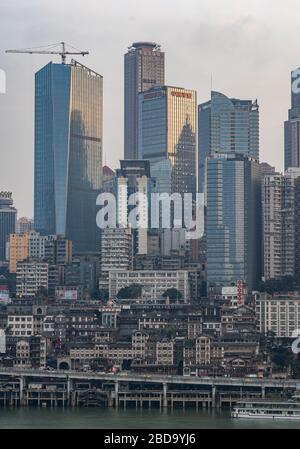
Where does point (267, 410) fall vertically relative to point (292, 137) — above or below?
below

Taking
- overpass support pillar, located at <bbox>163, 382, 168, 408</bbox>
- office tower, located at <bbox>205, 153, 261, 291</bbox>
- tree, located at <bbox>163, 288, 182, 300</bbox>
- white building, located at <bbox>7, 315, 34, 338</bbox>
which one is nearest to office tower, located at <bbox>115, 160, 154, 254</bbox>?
office tower, located at <bbox>205, 153, 261, 291</bbox>

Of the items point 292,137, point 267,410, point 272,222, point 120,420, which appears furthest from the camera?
point 292,137

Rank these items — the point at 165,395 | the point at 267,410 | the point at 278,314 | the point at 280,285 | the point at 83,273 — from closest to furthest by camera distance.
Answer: the point at 267,410
the point at 165,395
the point at 278,314
the point at 280,285
the point at 83,273

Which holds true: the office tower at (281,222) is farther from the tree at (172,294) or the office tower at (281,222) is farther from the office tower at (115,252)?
the office tower at (115,252)

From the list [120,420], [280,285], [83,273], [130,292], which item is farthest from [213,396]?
[83,273]

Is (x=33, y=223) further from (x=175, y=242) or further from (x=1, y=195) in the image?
(x=175, y=242)

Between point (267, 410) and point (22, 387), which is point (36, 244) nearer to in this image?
point (22, 387)

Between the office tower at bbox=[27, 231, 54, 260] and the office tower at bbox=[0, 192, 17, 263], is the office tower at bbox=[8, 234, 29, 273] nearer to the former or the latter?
the office tower at bbox=[27, 231, 54, 260]
